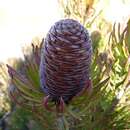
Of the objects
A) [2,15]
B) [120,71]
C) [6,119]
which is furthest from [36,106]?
[2,15]

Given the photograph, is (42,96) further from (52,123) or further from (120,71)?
→ (120,71)

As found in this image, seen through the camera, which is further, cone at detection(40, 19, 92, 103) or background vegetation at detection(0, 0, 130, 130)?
background vegetation at detection(0, 0, 130, 130)

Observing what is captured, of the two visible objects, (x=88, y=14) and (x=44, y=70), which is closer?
(x=44, y=70)

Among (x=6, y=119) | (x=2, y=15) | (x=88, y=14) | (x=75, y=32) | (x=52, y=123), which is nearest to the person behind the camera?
(x=75, y=32)

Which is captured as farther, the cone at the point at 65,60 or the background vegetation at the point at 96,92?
the background vegetation at the point at 96,92

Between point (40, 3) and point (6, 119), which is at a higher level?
Result: point (40, 3)

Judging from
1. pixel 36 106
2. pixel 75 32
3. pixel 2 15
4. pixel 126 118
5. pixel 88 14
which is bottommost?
pixel 126 118
